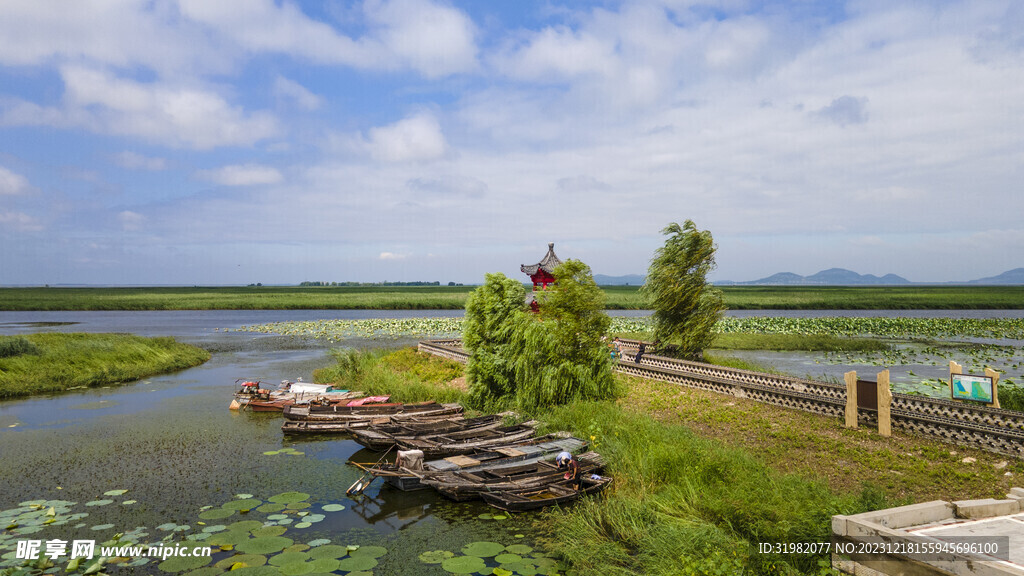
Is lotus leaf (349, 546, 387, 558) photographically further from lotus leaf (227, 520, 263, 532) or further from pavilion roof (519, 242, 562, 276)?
pavilion roof (519, 242, 562, 276)

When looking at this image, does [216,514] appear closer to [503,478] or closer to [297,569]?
[297,569]

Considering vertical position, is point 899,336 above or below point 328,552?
above

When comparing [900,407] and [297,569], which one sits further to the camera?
[900,407]

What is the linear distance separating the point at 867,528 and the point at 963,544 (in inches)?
42.6

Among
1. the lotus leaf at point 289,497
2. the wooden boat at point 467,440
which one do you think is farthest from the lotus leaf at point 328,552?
the wooden boat at point 467,440

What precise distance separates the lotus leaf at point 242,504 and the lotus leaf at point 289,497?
0.41 meters

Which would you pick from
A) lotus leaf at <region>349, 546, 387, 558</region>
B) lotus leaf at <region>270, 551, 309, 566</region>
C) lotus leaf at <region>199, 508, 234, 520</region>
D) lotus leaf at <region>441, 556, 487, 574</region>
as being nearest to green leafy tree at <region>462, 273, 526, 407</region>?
lotus leaf at <region>199, 508, 234, 520</region>

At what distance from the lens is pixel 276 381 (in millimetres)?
34438

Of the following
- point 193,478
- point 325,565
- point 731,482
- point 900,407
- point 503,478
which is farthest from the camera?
point 900,407

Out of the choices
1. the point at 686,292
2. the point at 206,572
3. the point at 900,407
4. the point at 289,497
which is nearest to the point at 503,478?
the point at 289,497

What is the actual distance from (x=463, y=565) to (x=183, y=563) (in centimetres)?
551

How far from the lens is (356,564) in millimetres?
11180

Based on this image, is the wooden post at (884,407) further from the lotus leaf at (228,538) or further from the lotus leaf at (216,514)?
the lotus leaf at (216,514)

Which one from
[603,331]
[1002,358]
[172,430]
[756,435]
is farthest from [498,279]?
[1002,358]
